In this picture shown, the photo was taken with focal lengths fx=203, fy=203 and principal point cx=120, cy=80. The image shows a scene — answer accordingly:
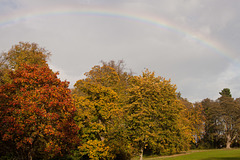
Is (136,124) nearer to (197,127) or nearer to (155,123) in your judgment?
(155,123)

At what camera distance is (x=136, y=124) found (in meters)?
23.3

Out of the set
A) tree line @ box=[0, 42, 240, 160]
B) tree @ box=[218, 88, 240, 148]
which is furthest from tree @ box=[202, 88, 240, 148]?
tree line @ box=[0, 42, 240, 160]

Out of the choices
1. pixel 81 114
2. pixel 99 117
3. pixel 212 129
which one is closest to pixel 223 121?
pixel 212 129

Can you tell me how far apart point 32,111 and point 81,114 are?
12.8 metres

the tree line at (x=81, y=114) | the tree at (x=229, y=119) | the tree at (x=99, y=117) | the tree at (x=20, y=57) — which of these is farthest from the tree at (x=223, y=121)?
the tree at (x=20, y=57)

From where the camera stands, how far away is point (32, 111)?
1560 cm

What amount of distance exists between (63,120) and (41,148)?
544cm

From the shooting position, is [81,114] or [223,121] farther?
[223,121]

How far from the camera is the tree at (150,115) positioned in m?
22.4

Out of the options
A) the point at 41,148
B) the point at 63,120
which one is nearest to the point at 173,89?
the point at 63,120

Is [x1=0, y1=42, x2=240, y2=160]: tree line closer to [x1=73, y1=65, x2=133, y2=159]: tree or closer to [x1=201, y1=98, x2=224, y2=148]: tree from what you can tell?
[x1=73, y1=65, x2=133, y2=159]: tree

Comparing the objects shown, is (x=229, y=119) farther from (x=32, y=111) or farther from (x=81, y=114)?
(x=32, y=111)

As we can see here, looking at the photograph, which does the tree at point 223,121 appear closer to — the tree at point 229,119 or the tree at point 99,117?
the tree at point 229,119

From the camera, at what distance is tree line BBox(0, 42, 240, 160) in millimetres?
16688
